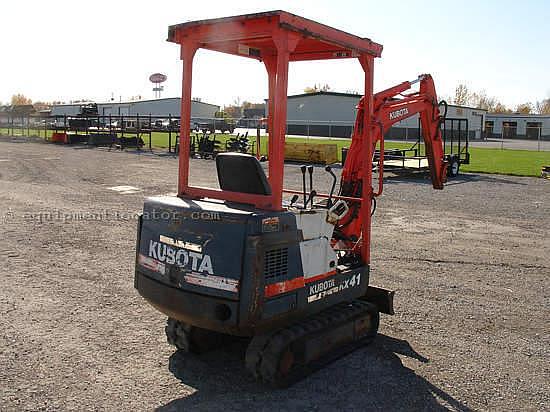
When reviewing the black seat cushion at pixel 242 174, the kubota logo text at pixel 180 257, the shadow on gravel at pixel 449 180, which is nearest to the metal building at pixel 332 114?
the shadow on gravel at pixel 449 180

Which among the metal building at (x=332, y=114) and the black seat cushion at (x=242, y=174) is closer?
the black seat cushion at (x=242, y=174)

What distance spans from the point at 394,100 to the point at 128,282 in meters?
4.19

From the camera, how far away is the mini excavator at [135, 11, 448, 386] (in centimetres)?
463

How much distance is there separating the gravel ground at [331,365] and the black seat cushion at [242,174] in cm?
164

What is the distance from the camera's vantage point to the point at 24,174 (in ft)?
66.9

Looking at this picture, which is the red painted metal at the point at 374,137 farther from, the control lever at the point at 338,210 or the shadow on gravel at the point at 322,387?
the shadow on gravel at the point at 322,387

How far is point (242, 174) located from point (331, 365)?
1925 millimetres

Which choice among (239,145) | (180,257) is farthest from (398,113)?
(239,145)

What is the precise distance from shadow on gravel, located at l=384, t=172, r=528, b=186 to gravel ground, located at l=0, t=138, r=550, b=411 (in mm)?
7063

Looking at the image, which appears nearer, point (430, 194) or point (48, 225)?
point (48, 225)

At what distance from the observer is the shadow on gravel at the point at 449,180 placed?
20.0 m

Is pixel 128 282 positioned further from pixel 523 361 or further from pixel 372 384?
pixel 523 361

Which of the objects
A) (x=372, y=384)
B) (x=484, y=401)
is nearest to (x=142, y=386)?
(x=372, y=384)

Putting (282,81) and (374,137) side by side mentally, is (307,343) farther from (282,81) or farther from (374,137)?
(374,137)
